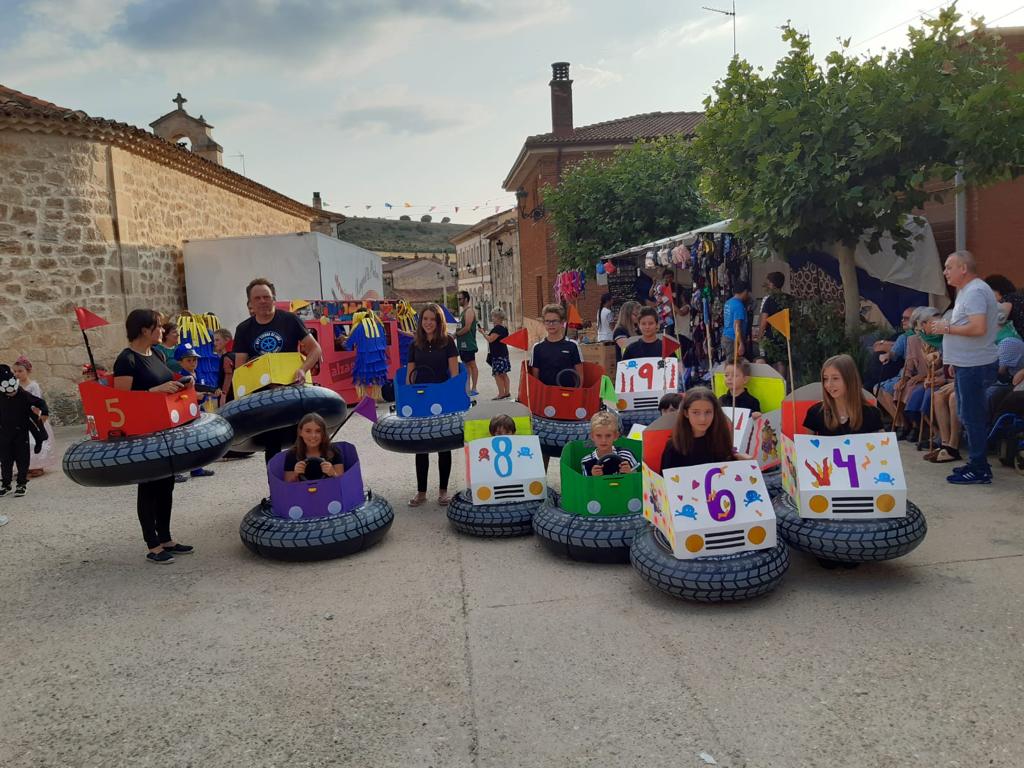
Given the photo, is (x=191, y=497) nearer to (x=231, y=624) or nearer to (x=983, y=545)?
(x=231, y=624)

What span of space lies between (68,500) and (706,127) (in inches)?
331

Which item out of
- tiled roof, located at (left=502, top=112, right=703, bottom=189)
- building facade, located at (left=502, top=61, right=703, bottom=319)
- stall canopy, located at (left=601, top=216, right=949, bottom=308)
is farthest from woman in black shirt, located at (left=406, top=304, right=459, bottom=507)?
tiled roof, located at (left=502, top=112, right=703, bottom=189)

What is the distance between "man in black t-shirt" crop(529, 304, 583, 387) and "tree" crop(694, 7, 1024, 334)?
11.7 feet

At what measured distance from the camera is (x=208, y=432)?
→ 17.2 feet

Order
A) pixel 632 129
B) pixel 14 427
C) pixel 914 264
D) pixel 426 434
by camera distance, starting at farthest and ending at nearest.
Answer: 1. pixel 632 129
2. pixel 914 264
3. pixel 14 427
4. pixel 426 434

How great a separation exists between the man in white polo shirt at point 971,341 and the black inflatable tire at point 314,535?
458cm

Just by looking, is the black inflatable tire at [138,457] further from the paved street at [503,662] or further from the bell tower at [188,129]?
the bell tower at [188,129]

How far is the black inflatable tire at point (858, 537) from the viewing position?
412 cm

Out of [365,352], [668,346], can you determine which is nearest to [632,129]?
[365,352]

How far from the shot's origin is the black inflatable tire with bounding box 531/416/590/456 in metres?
6.09

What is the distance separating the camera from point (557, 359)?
6.55 meters

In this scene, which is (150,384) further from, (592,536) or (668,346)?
(668,346)

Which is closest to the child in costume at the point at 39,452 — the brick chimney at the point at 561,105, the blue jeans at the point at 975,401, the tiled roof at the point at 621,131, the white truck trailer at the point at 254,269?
the white truck trailer at the point at 254,269

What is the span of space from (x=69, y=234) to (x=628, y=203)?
1237 centimetres
